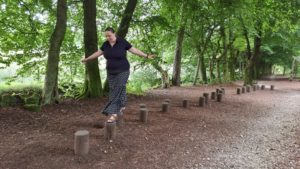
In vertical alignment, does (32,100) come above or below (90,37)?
below

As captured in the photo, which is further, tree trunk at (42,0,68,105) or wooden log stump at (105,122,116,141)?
tree trunk at (42,0,68,105)

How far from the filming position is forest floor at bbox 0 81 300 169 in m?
4.77

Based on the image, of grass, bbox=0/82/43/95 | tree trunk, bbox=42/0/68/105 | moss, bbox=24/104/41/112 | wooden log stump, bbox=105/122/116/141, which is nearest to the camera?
wooden log stump, bbox=105/122/116/141

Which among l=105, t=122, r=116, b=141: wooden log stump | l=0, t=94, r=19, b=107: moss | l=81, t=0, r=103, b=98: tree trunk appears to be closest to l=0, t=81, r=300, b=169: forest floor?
l=105, t=122, r=116, b=141: wooden log stump

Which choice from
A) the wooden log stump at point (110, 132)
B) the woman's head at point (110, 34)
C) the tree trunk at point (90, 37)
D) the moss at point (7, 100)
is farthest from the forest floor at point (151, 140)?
the woman's head at point (110, 34)

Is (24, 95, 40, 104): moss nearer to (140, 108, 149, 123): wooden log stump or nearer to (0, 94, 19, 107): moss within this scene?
(0, 94, 19, 107): moss

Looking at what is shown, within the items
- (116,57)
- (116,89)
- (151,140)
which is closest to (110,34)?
(116,57)

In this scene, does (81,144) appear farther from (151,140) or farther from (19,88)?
(19,88)

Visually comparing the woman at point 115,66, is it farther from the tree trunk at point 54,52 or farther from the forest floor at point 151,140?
the tree trunk at point 54,52

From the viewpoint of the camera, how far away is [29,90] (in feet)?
32.0

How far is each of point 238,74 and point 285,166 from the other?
30.1 meters

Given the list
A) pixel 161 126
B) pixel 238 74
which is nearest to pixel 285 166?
pixel 161 126

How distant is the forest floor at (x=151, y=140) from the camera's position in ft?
15.7

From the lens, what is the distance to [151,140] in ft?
19.6
